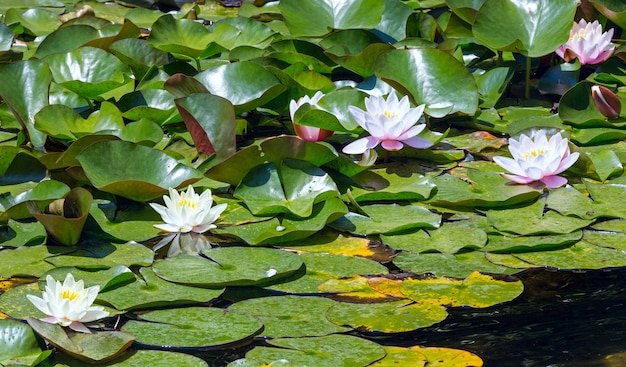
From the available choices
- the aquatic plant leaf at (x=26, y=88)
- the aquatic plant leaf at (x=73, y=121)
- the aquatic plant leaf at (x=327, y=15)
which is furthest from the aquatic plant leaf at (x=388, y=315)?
the aquatic plant leaf at (x=327, y=15)

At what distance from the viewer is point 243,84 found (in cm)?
282

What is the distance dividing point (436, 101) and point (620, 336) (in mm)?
1238

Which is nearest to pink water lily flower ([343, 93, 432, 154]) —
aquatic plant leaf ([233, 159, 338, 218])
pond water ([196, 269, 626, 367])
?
aquatic plant leaf ([233, 159, 338, 218])

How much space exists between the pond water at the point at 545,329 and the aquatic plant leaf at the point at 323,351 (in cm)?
5

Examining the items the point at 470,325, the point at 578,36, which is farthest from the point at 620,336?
the point at 578,36

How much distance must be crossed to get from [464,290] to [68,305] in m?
0.88

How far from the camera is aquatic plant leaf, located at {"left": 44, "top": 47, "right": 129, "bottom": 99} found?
3066 millimetres

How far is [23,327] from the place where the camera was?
1693 mm

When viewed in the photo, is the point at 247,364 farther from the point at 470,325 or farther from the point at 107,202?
the point at 107,202

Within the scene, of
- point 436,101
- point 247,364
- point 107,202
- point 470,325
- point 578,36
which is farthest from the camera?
point 578,36

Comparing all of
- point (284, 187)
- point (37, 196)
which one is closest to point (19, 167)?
point (37, 196)

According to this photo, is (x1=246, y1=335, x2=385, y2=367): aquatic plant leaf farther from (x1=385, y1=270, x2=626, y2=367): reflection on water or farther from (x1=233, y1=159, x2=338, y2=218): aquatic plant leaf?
(x1=233, y1=159, x2=338, y2=218): aquatic plant leaf

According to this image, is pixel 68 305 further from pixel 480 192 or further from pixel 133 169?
pixel 480 192

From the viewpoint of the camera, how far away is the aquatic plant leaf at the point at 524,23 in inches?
124
